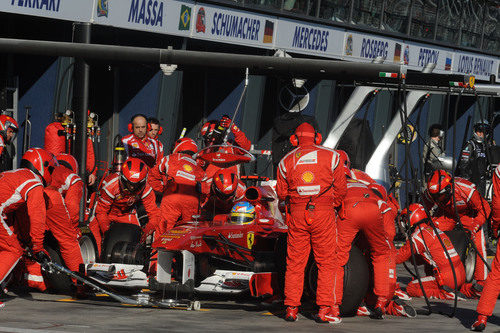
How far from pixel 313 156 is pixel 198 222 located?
180 centimetres

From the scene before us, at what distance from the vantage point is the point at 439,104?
27172 millimetres

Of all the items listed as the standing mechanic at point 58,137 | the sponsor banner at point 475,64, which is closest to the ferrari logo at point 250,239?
the standing mechanic at point 58,137

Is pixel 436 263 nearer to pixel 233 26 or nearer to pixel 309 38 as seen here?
pixel 233 26

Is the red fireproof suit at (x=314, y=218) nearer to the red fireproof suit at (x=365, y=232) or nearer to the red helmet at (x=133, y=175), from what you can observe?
the red fireproof suit at (x=365, y=232)

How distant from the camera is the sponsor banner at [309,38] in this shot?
20281mm

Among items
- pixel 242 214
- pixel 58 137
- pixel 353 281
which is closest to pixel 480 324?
pixel 353 281

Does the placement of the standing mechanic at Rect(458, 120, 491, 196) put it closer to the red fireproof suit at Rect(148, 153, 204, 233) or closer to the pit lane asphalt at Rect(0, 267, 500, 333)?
the red fireproof suit at Rect(148, 153, 204, 233)

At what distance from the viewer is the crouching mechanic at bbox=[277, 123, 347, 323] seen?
9.89 m

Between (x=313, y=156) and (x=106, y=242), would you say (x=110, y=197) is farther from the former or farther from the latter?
(x=313, y=156)

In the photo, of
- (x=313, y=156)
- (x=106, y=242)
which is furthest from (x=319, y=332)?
(x=106, y=242)

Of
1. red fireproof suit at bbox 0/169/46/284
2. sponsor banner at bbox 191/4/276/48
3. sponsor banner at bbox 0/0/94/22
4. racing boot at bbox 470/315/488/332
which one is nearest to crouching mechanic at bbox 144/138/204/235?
red fireproof suit at bbox 0/169/46/284

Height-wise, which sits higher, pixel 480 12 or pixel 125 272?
pixel 480 12

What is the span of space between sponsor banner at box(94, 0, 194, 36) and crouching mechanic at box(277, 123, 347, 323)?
680cm

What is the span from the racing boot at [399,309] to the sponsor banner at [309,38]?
10248mm
